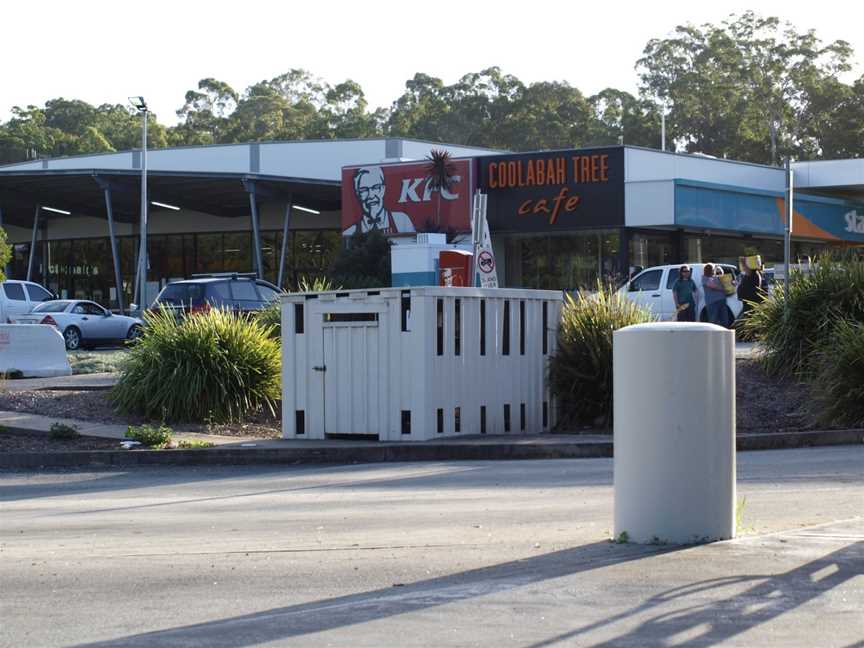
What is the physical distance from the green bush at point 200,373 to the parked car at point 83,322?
1634 cm

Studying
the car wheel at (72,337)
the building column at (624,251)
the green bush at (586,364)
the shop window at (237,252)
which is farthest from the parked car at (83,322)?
the green bush at (586,364)

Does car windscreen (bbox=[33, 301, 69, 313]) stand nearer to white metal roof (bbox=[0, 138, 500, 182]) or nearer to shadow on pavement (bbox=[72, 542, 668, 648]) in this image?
white metal roof (bbox=[0, 138, 500, 182])

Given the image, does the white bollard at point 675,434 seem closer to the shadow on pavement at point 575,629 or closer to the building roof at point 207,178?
the shadow on pavement at point 575,629

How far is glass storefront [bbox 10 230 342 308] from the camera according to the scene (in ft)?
168

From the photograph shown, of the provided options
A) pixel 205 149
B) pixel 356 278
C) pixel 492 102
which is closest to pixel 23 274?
pixel 205 149

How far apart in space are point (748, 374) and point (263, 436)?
729 centimetres

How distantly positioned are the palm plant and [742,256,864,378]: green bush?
21396 millimetres

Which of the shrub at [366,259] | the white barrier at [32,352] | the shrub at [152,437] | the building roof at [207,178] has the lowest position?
the shrub at [152,437]

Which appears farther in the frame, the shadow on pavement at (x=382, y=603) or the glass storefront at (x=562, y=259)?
the glass storefront at (x=562, y=259)

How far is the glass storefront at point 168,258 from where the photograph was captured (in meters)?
51.2

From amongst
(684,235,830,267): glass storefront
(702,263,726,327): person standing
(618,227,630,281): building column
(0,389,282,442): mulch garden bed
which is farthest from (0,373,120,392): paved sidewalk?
(684,235,830,267): glass storefront

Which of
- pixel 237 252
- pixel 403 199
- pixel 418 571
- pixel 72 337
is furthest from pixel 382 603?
pixel 237 252

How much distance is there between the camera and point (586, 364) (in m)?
15.9

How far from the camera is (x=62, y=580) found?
22.9ft
